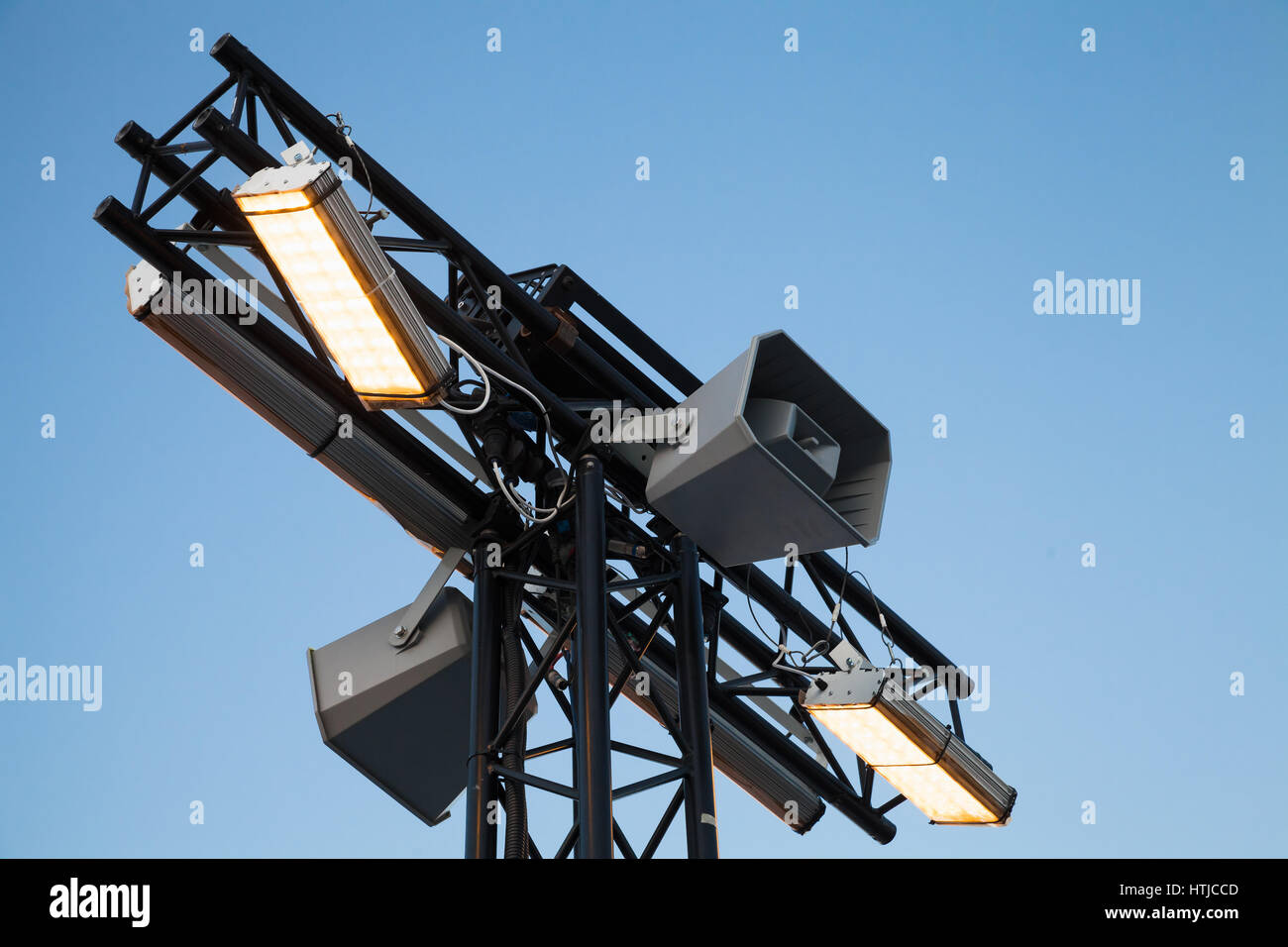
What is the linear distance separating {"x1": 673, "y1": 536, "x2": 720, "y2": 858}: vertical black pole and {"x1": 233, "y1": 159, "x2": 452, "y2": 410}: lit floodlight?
4.99 feet

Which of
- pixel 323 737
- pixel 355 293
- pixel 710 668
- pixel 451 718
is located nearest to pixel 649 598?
pixel 710 668

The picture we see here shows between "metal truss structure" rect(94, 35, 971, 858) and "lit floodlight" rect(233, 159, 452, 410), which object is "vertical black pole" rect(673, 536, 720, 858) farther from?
"lit floodlight" rect(233, 159, 452, 410)

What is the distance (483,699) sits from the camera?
4.71 metres

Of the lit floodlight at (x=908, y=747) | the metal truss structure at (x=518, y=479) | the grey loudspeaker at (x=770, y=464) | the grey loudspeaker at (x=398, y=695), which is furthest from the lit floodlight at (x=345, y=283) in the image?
the lit floodlight at (x=908, y=747)

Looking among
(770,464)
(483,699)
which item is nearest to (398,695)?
(483,699)

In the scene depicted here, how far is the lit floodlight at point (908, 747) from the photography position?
5227mm

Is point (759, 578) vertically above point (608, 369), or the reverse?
point (608, 369)

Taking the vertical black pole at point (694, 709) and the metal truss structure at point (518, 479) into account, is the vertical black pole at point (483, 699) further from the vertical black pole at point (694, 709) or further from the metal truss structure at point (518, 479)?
the vertical black pole at point (694, 709)

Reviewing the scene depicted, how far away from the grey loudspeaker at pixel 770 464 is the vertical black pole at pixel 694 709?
0.28m

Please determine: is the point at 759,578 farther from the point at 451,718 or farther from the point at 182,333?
the point at 182,333

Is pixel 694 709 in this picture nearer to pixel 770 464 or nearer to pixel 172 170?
pixel 770 464
